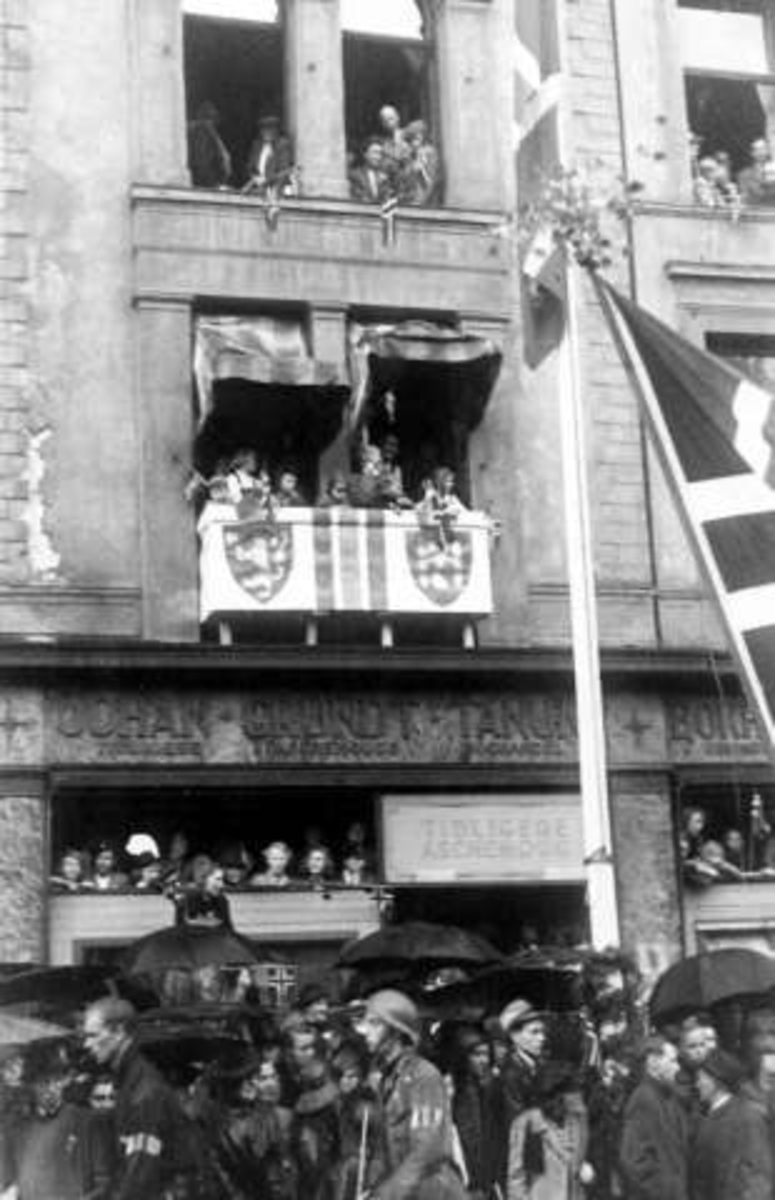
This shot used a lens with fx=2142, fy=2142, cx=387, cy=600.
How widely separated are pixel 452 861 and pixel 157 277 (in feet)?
19.5

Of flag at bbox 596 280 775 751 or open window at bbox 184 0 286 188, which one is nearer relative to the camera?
flag at bbox 596 280 775 751

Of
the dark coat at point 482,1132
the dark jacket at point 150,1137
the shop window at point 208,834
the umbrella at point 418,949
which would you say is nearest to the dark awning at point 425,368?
the shop window at point 208,834

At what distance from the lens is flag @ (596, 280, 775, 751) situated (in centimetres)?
1177

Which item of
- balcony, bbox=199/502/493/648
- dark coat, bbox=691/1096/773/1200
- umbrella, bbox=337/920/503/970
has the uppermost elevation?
balcony, bbox=199/502/493/648

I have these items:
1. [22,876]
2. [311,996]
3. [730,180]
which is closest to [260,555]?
[22,876]

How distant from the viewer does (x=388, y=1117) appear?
989cm

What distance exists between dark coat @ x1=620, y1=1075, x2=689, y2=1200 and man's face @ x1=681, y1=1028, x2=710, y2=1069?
747 mm

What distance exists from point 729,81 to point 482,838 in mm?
8590

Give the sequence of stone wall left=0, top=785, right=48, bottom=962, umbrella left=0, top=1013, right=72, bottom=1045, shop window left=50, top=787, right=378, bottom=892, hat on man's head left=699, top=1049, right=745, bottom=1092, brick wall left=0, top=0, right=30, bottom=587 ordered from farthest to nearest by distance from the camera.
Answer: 1. brick wall left=0, top=0, right=30, bottom=587
2. shop window left=50, top=787, right=378, bottom=892
3. stone wall left=0, top=785, right=48, bottom=962
4. umbrella left=0, top=1013, right=72, bottom=1045
5. hat on man's head left=699, top=1049, right=745, bottom=1092

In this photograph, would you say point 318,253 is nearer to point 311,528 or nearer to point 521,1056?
point 311,528

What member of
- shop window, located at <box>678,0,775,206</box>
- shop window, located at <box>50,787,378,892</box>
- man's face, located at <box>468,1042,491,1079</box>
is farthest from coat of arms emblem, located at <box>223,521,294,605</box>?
man's face, located at <box>468,1042,491,1079</box>

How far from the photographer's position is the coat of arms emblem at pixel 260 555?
61.6 ft

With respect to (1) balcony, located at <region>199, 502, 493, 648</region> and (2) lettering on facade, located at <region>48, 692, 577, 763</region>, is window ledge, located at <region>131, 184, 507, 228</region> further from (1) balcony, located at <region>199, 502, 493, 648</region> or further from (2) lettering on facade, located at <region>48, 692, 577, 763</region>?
(2) lettering on facade, located at <region>48, 692, 577, 763</region>

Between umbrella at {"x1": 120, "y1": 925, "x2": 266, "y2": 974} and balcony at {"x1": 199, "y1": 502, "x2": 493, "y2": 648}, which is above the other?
balcony at {"x1": 199, "y1": 502, "x2": 493, "y2": 648}
